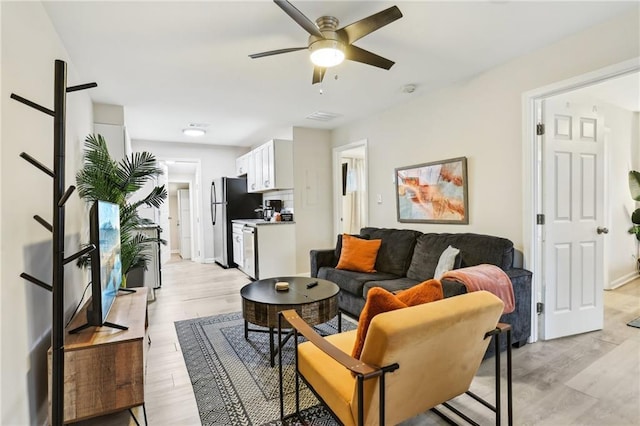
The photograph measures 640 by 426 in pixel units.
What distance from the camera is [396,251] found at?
3.63m

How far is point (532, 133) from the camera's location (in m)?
2.78

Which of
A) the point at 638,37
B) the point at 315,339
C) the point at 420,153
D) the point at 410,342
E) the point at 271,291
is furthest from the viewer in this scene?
the point at 420,153

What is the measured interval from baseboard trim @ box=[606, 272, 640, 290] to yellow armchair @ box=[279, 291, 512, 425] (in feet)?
13.5

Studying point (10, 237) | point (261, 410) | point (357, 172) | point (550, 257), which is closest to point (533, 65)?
point (550, 257)

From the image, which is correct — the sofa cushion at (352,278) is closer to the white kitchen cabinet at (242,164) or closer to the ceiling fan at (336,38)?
the ceiling fan at (336,38)

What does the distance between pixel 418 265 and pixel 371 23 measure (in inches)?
88.6

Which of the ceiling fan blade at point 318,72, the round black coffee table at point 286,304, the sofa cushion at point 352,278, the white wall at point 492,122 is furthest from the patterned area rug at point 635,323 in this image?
the ceiling fan blade at point 318,72

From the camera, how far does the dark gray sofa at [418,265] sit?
8.71ft

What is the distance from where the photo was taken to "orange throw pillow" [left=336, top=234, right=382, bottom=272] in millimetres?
3680

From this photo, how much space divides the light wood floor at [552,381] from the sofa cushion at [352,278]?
1.24 metres

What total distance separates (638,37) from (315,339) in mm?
2823

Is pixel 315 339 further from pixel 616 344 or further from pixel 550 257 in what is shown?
pixel 616 344

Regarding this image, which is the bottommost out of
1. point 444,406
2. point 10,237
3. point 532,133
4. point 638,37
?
point 444,406

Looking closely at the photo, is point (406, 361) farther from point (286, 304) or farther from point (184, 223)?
point (184, 223)
